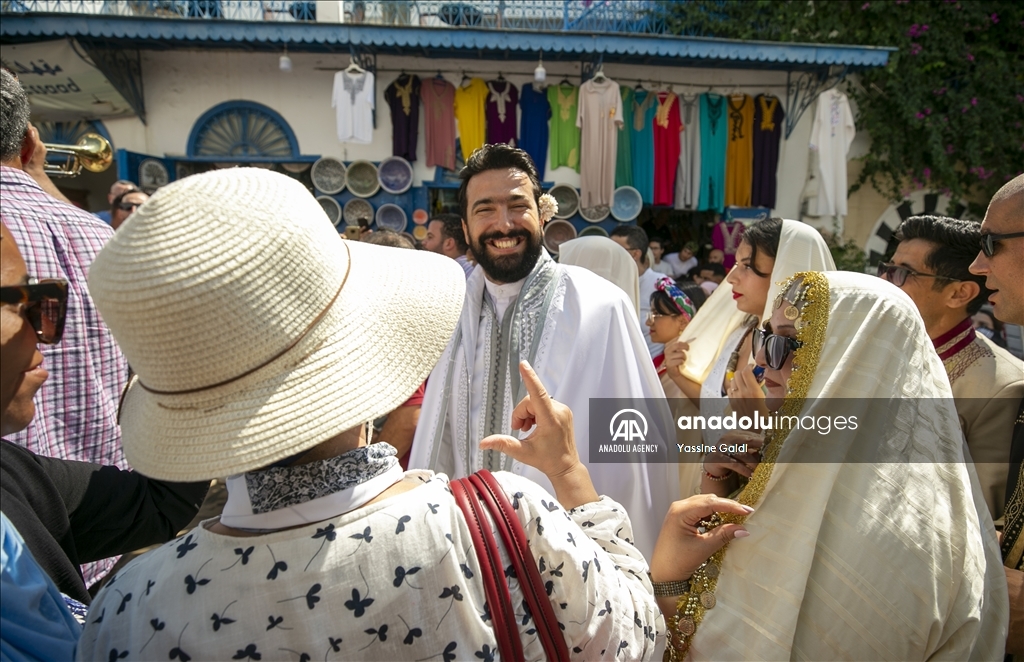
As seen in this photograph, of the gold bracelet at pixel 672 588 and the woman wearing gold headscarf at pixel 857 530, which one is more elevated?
the woman wearing gold headscarf at pixel 857 530

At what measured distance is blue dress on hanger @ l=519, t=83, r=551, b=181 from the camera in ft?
26.5

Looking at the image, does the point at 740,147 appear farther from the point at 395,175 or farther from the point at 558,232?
the point at 395,175

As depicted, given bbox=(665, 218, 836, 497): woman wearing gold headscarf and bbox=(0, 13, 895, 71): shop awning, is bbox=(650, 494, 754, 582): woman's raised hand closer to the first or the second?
bbox=(665, 218, 836, 497): woman wearing gold headscarf

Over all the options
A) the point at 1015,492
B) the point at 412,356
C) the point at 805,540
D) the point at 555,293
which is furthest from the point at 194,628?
the point at 1015,492

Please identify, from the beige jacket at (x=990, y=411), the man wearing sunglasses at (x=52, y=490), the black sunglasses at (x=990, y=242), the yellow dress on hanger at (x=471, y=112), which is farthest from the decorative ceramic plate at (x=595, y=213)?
the man wearing sunglasses at (x=52, y=490)

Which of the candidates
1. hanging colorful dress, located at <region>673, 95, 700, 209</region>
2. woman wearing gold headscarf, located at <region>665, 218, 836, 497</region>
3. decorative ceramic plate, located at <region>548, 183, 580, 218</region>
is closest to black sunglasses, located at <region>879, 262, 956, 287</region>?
woman wearing gold headscarf, located at <region>665, 218, 836, 497</region>

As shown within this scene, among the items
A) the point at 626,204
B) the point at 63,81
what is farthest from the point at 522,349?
the point at 63,81

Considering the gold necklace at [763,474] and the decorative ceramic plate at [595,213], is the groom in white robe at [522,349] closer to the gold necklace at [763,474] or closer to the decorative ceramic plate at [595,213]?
the gold necklace at [763,474]

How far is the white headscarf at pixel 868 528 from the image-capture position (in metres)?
1.28

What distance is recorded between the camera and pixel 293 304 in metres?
0.85

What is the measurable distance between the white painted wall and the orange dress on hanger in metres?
1.14

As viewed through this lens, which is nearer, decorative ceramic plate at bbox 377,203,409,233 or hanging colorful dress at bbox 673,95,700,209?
decorative ceramic plate at bbox 377,203,409,233

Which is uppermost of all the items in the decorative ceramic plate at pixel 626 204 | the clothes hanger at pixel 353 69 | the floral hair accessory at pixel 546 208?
the clothes hanger at pixel 353 69

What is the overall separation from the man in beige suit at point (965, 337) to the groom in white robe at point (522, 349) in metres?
1.00
